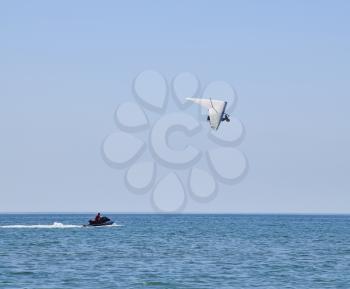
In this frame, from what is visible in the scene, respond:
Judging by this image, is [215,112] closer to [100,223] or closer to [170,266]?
[170,266]

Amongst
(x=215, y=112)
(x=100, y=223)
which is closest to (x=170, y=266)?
(x=215, y=112)

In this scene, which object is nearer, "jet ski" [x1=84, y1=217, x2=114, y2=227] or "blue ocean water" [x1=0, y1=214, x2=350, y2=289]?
"blue ocean water" [x1=0, y1=214, x2=350, y2=289]

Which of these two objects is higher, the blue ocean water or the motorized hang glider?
the motorized hang glider

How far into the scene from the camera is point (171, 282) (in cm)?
6009

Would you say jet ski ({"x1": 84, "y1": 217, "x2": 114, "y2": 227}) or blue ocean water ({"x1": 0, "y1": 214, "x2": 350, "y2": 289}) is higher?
jet ski ({"x1": 84, "y1": 217, "x2": 114, "y2": 227})

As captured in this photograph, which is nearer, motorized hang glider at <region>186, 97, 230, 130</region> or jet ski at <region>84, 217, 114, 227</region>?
motorized hang glider at <region>186, 97, 230, 130</region>

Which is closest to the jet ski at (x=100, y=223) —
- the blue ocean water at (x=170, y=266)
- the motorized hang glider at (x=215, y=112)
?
the blue ocean water at (x=170, y=266)

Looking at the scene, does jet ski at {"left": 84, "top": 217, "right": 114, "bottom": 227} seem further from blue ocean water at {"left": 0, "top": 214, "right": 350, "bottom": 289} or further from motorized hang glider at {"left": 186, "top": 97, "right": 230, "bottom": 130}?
motorized hang glider at {"left": 186, "top": 97, "right": 230, "bottom": 130}

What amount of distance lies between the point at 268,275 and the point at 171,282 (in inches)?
368

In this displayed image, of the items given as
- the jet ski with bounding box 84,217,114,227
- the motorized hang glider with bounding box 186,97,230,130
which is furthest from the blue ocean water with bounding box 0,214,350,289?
the jet ski with bounding box 84,217,114,227

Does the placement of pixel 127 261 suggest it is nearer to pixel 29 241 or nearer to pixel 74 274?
pixel 74 274

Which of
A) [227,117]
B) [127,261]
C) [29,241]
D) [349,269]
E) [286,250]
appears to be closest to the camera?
[227,117]

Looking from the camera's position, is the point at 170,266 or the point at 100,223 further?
the point at 100,223

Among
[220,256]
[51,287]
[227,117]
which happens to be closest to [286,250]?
[220,256]
